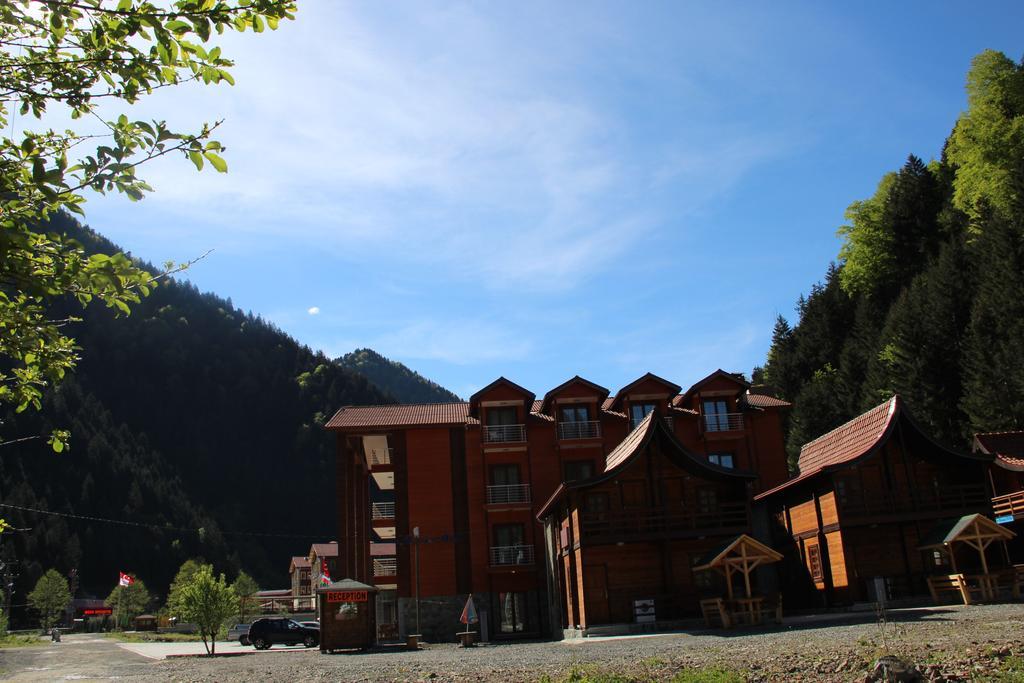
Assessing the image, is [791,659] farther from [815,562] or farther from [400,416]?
[400,416]

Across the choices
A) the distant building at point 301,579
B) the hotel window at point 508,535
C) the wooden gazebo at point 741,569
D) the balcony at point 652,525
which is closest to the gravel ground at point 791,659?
the wooden gazebo at point 741,569

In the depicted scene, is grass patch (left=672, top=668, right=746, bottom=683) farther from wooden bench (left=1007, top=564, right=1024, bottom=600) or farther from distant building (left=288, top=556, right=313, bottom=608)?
distant building (left=288, top=556, right=313, bottom=608)

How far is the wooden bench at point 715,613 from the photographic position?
27700 millimetres

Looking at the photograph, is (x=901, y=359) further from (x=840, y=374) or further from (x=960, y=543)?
(x=960, y=543)

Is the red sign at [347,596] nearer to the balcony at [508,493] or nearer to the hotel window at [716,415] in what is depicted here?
the balcony at [508,493]

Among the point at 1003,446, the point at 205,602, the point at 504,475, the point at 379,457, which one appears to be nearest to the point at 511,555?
the point at 504,475

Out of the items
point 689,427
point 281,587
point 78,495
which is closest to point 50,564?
point 78,495

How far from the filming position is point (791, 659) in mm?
14406

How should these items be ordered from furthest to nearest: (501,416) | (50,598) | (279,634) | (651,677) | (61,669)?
(50,598) → (501,416) → (279,634) → (61,669) → (651,677)

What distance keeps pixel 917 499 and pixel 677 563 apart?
971 centimetres

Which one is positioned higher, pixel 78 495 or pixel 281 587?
pixel 78 495

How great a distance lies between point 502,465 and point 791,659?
29.6 m

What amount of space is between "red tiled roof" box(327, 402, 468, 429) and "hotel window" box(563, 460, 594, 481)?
5743 millimetres

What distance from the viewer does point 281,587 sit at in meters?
145
